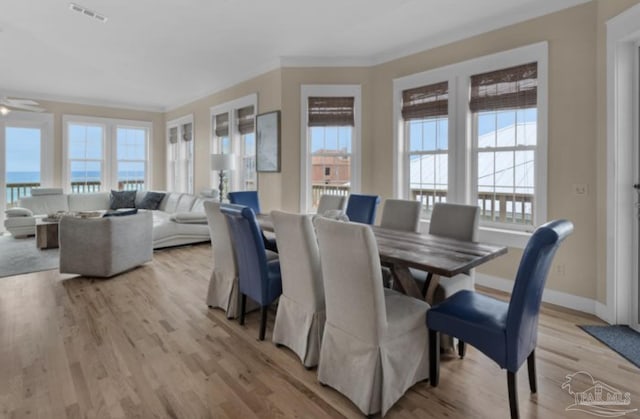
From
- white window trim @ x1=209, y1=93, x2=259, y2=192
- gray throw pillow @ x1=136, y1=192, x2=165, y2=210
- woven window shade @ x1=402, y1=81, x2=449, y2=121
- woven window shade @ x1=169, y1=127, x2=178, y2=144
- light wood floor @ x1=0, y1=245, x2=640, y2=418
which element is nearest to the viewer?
light wood floor @ x1=0, y1=245, x2=640, y2=418

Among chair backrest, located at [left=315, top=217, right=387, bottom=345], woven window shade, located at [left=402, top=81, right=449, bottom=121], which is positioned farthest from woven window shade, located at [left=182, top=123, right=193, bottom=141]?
chair backrest, located at [left=315, top=217, right=387, bottom=345]

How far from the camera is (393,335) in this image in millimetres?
1842

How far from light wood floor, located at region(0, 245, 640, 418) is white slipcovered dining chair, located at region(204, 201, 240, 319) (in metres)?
0.14

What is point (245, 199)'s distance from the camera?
4.75 m

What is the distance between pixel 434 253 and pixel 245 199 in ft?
10.1

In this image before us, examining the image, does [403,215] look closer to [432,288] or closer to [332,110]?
[432,288]

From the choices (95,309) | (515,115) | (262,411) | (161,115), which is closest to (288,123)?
(515,115)

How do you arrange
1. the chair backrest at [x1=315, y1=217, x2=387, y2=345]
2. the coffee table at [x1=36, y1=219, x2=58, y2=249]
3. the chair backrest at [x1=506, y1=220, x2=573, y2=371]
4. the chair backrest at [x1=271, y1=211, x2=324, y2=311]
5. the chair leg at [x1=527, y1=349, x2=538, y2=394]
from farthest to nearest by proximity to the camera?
the coffee table at [x1=36, y1=219, x2=58, y2=249]
the chair backrest at [x1=271, y1=211, x2=324, y2=311]
the chair leg at [x1=527, y1=349, x2=538, y2=394]
the chair backrest at [x1=315, y1=217, x2=387, y2=345]
the chair backrest at [x1=506, y1=220, x2=573, y2=371]

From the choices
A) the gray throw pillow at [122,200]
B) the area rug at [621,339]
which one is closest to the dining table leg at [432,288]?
the area rug at [621,339]

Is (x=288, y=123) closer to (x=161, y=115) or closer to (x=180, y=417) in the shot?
(x=180, y=417)

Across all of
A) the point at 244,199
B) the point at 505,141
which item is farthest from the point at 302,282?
the point at 505,141

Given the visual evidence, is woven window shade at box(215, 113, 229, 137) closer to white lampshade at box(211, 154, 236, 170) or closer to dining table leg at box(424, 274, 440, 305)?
white lampshade at box(211, 154, 236, 170)

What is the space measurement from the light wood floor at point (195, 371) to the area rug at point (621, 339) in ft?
0.27

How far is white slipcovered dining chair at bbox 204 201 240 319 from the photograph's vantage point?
9.78 ft
